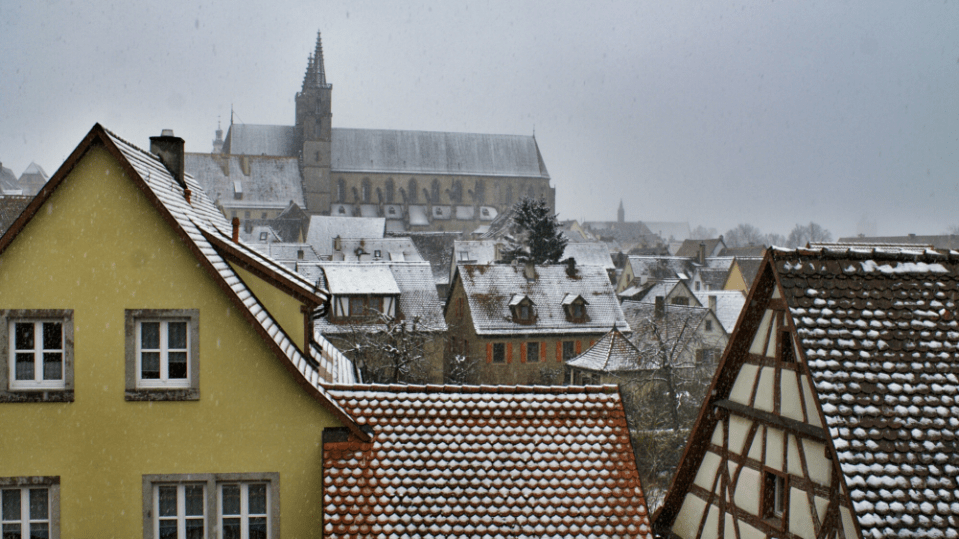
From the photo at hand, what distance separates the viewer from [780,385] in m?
8.14

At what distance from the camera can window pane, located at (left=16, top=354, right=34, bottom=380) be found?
8.55m

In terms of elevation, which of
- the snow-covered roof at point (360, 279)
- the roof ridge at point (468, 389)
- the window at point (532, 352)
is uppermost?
the snow-covered roof at point (360, 279)

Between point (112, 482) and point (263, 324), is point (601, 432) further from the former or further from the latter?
point (112, 482)

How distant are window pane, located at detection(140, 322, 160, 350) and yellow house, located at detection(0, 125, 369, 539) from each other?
0.06ft

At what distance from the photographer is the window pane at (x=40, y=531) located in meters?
8.43

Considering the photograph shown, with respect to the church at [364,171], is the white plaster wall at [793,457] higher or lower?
lower

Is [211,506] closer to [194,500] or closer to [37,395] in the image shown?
[194,500]

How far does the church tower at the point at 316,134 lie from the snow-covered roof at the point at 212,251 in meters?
93.3

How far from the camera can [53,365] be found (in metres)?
8.64

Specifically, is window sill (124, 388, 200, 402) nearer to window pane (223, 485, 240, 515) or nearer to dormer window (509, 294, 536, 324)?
window pane (223, 485, 240, 515)

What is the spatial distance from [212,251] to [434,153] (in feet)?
349

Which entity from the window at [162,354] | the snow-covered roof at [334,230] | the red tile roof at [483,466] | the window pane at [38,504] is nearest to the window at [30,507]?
the window pane at [38,504]

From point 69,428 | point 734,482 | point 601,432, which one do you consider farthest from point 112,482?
point 734,482

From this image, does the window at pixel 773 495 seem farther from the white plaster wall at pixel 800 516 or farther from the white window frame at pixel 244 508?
the white window frame at pixel 244 508
